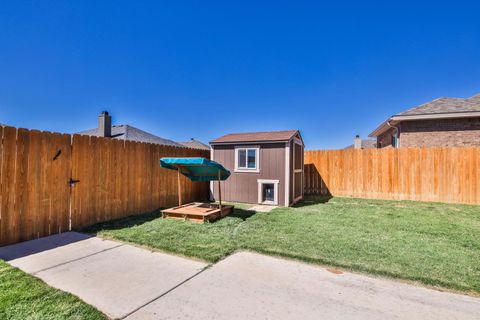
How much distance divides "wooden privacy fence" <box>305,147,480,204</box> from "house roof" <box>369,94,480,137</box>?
7.89 feet

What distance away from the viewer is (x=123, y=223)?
5.64m

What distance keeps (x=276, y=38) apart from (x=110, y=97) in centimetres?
1030

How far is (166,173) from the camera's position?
7777mm

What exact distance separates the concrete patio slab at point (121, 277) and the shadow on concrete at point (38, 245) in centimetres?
106

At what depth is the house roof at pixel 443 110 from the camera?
10.3m

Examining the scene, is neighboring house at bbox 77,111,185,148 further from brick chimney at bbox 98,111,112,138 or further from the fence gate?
the fence gate

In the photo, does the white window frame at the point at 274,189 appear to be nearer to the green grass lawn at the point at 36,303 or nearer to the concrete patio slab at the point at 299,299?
the concrete patio slab at the point at 299,299

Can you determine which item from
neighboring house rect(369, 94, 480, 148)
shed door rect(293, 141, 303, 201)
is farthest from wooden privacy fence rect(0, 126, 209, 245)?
neighboring house rect(369, 94, 480, 148)

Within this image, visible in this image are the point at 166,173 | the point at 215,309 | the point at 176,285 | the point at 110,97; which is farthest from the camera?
the point at 110,97

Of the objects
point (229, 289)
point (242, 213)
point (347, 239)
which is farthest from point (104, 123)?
point (347, 239)

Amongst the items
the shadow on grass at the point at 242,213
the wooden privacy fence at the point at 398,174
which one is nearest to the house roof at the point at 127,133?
the shadow on grass at the point at 242,213

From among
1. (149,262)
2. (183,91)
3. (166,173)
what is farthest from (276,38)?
(149,262)

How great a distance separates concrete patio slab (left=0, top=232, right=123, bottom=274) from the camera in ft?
10.7

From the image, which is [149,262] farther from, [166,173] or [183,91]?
[183,91]
